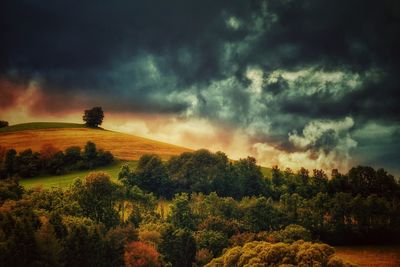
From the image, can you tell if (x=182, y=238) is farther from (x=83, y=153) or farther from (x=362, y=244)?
(x=83, y=153)

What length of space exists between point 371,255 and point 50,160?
95.8m

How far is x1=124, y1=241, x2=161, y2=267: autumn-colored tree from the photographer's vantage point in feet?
278

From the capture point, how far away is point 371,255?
10688cm

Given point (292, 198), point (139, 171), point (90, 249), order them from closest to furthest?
point (90, 249), point (292, 198), point (139, 171)

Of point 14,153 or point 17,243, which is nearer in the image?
point 17,243

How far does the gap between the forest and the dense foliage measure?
19243mm

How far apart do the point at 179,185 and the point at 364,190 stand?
55.2 metres

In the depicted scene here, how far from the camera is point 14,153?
492ft

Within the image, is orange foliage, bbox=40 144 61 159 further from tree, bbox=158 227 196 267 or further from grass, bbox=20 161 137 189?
tree, bbox=158 227 196 267

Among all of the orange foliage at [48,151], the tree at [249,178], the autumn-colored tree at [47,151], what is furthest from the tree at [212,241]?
the orange foliage at [48,151]

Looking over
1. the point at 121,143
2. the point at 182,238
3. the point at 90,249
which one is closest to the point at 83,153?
the point at 121,143

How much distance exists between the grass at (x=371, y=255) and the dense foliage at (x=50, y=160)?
264ft

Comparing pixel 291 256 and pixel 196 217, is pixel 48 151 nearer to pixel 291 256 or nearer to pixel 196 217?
pixel 196 217

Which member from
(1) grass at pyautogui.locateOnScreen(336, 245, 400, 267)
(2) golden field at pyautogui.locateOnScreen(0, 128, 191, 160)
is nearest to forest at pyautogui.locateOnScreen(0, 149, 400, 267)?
(1) grass at pyautogui.locateOnScreen(336, 245, 400, 267)
